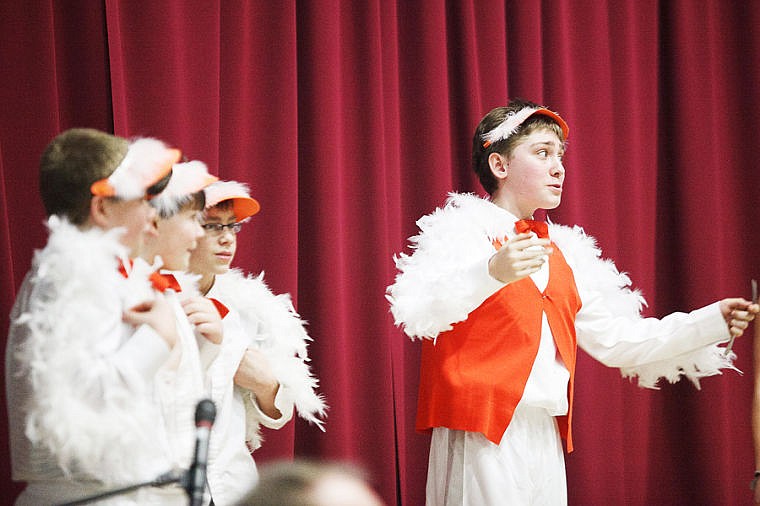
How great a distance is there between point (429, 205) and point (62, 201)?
1.74m

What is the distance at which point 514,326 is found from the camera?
89.8 inches

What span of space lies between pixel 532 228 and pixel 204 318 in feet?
3.36

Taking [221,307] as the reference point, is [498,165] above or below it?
above

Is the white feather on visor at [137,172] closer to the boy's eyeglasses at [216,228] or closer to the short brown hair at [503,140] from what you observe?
the boy's eyeglasses at [216,228]

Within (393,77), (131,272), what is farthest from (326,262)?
(131,272)

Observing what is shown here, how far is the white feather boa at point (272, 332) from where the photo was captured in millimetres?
A: 2180

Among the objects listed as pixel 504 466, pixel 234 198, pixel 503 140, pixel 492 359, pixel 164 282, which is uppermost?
pixel 503 140

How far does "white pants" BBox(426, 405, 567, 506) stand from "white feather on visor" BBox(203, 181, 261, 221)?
753 mm

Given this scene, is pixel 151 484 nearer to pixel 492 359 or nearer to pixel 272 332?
pixel 272 332

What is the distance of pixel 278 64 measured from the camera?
9.45 feet

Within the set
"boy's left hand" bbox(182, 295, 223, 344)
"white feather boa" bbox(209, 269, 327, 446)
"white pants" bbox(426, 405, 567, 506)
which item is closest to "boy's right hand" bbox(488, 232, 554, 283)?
"white pants" bbox(426, 405, 567, 506)

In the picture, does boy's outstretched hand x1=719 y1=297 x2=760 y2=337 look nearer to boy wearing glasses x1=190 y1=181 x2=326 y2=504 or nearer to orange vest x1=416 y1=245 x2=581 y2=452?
orange vest x1=416 y1=245 x2=581 y2=452

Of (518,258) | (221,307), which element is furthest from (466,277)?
(221,307)

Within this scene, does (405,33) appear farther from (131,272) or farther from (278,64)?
(131,272)
